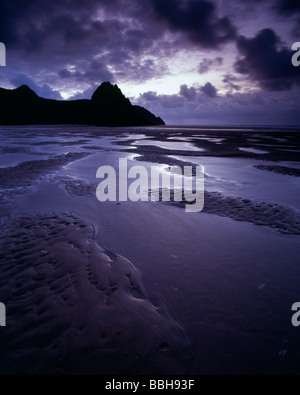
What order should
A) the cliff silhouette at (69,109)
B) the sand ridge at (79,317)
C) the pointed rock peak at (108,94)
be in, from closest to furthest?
the sand ridge at (79,317) < the cliff silhouette at (69,109) < the pointed rock peak at (108,94)

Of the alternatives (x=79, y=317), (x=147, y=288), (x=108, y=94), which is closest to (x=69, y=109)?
(x=108, y=94)

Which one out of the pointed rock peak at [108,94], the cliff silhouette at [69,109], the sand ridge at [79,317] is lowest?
the sand ridge at [79,317]

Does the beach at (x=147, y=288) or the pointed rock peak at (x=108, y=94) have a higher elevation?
the pointed rock peak at (x=108, y=94)

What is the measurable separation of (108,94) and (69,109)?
38483mm

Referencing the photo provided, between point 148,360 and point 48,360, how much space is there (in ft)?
3.42

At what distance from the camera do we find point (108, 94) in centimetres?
17625

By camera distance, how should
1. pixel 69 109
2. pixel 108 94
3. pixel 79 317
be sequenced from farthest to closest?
pixel 108 94, pixel 69 109, pixel 79 317

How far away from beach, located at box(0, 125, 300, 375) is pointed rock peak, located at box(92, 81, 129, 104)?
611 feet

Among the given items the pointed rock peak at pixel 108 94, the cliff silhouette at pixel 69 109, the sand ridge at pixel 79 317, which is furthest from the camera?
the pointed rock peak at pixel 108 94

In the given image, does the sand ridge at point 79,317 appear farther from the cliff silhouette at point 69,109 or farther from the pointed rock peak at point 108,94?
the pointed rock peak at point 108,94

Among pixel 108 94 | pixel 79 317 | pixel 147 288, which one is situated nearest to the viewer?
pixel 79 317

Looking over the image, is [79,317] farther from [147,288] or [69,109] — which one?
[69,109]

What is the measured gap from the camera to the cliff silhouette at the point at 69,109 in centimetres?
13425

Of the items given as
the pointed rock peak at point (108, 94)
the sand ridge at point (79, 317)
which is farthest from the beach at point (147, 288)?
the pointed rock peak at point (108, 94)
